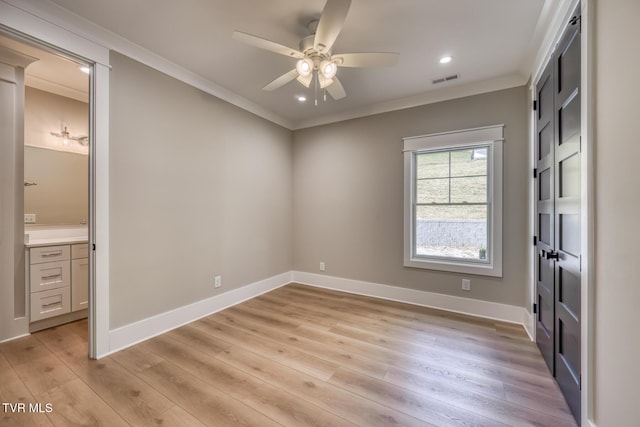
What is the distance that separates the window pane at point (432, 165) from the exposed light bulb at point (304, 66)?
208 cm

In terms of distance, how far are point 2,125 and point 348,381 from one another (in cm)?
391

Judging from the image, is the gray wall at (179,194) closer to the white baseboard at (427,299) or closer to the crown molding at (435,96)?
the white baseboard at (427,299)

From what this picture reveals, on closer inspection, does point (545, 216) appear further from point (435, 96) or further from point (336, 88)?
point (336, 88)

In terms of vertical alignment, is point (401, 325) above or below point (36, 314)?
below

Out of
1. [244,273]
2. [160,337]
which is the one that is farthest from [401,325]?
[160,337]

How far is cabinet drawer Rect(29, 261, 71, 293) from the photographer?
267cm

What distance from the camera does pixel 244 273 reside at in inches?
143

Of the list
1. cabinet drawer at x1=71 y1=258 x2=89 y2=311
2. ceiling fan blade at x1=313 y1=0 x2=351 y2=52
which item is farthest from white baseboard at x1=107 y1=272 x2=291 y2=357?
ceiling fan blade at x1=313 y1=0 x2=351 y2=52
